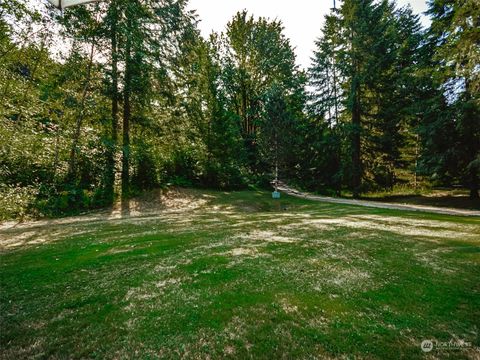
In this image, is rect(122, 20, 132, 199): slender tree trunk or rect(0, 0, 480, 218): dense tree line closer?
rect(0, 0, 480, 218): dense tree line

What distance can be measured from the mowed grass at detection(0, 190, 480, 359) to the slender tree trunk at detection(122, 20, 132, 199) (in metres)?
8.75

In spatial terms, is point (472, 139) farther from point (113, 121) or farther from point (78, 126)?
point (78, 126)

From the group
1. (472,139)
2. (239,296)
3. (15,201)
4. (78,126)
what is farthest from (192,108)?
(472,139)

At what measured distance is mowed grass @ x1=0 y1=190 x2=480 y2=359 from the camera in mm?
2928

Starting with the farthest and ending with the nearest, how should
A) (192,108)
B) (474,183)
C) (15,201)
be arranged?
(192,108) → (474,183) → (15,201)

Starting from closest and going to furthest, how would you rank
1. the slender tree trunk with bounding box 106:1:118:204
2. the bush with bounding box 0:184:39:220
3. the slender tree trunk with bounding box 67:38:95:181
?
the bush with bounding box 0:184:39:220 < the slender tree trunk with bounding box 67:38:95:181 < the slender tree trunk with bounding box 106:1:118:204

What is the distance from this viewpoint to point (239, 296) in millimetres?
3938

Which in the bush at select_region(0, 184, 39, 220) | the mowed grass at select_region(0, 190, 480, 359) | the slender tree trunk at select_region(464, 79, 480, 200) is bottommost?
the mowed grass at select_region(0, 190, 480, 359)

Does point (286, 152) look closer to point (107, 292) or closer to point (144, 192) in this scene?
point (144, 192)

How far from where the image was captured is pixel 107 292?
4.13m

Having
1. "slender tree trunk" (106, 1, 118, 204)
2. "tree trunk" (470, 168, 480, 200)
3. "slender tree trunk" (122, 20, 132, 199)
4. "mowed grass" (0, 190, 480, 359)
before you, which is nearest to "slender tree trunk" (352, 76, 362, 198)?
"tree trunk" (470, 168, 480, 200)

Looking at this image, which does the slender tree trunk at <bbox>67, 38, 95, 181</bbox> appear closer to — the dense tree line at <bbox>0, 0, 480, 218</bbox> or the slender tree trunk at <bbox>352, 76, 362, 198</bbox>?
the dense tree line at <bbox>0, 0, 480, 218</bbox>

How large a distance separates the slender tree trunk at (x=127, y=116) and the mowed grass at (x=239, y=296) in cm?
875

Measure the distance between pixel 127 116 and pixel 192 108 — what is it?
562 cm
